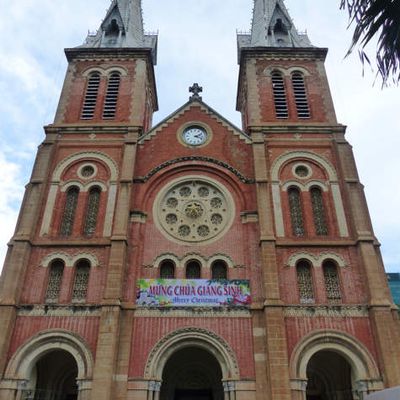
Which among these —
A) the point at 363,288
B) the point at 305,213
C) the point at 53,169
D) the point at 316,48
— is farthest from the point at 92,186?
the point at 316,48

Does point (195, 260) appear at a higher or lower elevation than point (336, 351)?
higher

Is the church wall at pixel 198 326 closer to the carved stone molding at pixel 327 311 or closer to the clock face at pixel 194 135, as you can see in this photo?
the carved stone molding at pixel 327 311

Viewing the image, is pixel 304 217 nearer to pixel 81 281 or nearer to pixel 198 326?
pixel 198 326

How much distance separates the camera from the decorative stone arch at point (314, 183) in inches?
837

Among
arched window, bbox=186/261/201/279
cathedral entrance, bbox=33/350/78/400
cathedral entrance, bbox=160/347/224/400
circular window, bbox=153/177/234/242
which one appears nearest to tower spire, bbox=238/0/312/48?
circular window, bbox=153/177/234/242

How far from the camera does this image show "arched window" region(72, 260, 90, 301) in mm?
19625

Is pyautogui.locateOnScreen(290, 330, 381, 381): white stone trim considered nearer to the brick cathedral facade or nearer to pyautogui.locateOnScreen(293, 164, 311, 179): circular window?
the brick cathedral facade

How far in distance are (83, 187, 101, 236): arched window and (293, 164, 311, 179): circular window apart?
10.7 m

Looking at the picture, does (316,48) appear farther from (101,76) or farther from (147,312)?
(147,312)

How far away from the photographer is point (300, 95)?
27141 millimetres

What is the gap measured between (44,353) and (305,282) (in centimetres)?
1205

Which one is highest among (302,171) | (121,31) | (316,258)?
(121,31)

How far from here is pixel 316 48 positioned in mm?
28734

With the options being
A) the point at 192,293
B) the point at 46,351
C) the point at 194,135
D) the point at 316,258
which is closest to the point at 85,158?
the point at 194,135
